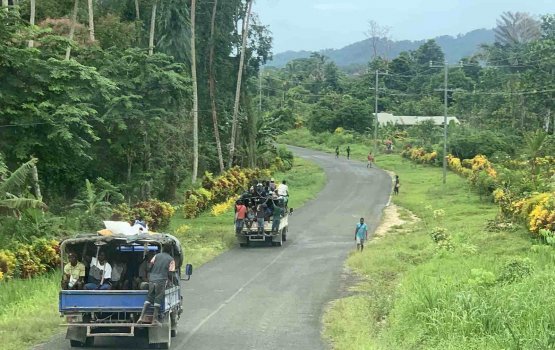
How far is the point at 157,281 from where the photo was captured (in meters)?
13.0

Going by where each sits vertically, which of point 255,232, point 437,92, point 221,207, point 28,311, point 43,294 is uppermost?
point 437,92

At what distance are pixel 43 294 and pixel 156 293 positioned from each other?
21.5ft

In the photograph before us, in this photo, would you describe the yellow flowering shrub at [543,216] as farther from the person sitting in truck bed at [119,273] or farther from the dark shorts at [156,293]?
the dark shorts at [156,293]

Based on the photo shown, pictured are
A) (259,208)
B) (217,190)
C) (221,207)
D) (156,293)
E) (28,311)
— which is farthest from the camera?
(217,190)

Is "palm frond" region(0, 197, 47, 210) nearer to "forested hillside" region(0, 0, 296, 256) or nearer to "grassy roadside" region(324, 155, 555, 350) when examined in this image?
"forested hillside" region(0, 0, 296, 256)

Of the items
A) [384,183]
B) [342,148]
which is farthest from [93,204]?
[342,148]

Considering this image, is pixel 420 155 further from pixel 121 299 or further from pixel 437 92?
pixel 121 299

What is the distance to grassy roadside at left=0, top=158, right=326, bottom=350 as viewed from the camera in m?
14.2

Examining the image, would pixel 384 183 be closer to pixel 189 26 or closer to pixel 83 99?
pixel 189 26

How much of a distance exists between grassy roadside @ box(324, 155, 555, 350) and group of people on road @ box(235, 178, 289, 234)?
427 cm

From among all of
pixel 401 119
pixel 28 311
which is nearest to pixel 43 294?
pixel 28 311

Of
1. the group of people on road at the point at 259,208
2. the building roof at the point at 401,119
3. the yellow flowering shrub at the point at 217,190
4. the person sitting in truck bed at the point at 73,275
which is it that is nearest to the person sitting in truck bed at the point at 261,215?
the group of people on road at the point at 259,208

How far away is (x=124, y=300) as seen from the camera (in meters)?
12.9

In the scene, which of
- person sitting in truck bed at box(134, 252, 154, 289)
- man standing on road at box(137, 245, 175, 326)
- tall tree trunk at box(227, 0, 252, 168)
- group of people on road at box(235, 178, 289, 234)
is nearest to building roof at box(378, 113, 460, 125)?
tall tree trunk at box(227, 0, 252, 168)
